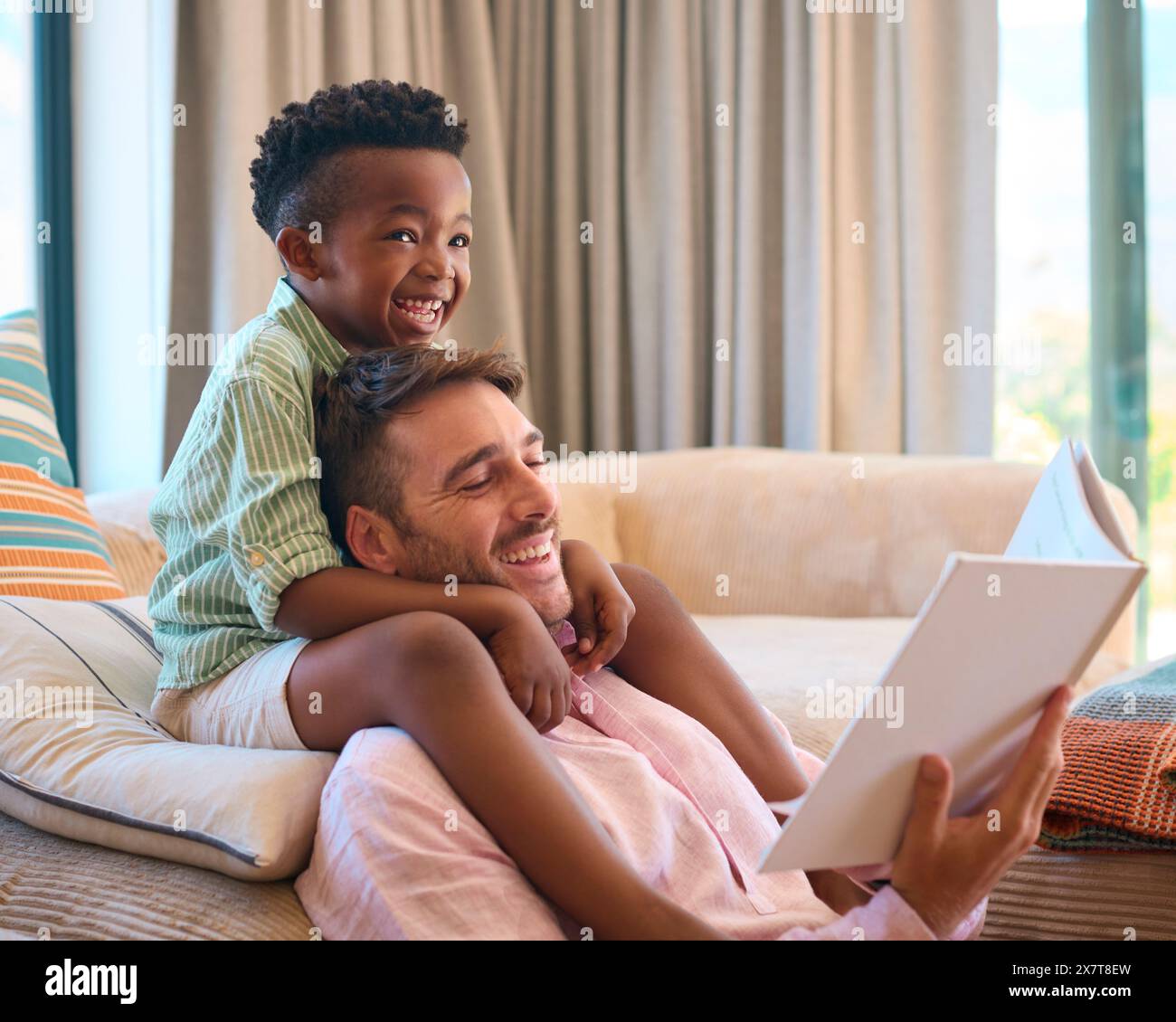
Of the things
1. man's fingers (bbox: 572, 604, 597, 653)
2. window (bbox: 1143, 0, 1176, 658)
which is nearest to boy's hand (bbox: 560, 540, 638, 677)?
man's fingers (bbox: 572, 604, 597, 653)

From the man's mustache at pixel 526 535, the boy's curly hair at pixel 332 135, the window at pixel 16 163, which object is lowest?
the man's mustache at pixel 526 535

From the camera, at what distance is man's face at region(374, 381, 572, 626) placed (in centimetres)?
108

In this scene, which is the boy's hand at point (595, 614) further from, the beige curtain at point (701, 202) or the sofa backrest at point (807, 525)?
the beige curtain at point (701, 202)

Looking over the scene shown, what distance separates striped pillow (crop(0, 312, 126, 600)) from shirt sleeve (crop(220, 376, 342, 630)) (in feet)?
1.89

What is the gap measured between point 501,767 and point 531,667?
123 mm

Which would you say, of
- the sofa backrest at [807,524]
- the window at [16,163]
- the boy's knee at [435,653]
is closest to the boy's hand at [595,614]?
the boy's knee at [435,653]

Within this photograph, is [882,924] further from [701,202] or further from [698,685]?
[701,202]

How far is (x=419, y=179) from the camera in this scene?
1307 millimetres

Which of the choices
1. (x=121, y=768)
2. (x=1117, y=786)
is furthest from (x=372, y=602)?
(x=1117, y=786)

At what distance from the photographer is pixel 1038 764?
0.90 metres

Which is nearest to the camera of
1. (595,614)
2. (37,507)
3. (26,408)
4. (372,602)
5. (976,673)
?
(976,673)

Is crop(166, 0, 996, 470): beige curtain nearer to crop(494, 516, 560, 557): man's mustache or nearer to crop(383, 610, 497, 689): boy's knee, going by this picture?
crop(494, 516, 560, 557): man's mustache

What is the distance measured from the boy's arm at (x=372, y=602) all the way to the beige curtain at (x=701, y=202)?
1.68 m

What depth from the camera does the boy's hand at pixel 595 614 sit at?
3.77 ft
